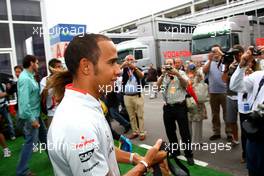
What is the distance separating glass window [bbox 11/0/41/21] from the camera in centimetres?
1008

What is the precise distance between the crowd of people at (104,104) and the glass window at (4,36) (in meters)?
3.11

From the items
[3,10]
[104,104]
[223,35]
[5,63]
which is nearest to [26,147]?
[104,104]

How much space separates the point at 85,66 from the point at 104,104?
2411 millimetres

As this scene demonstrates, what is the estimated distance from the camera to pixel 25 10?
1027 cm

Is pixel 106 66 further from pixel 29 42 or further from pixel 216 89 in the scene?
pixel 29 42

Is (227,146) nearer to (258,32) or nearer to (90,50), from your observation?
(90,50)

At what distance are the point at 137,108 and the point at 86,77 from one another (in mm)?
4738

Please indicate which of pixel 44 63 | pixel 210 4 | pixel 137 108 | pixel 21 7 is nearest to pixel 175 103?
pixel 137 108

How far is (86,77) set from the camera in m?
1.34

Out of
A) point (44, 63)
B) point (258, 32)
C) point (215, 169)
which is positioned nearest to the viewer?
point (215, 169)

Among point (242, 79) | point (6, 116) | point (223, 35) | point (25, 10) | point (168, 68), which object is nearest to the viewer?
point (242, 79)

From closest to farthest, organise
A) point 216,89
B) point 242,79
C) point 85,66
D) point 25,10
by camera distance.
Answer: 1. point 85,66
2. point 242,79
3. point 216,89
4. point 25,10

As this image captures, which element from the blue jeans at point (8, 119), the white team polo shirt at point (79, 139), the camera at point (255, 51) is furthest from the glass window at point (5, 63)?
the white team polo shirt at point (79, 139)

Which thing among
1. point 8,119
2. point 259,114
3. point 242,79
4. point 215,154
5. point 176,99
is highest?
point 242,79
